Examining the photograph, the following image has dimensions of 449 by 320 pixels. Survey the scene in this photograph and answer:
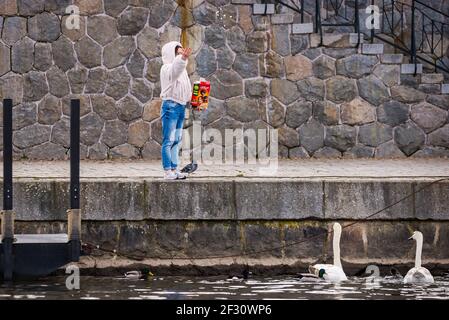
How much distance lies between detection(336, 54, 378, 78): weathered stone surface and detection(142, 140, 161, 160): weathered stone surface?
285 centimetres

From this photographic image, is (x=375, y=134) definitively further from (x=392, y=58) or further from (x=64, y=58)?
(x=64, y=58)

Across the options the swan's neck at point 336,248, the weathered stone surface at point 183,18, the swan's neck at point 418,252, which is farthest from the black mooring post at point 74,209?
the weathered stone surface at point 183,18

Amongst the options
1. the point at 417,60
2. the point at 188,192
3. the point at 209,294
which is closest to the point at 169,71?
the point at 188,192

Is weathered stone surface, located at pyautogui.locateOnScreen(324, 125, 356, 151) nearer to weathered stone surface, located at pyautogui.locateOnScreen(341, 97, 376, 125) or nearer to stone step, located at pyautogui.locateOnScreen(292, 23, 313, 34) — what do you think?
weathered stone surface, located at pyautogui.locateOnScreen(341, 97, 376, 125)

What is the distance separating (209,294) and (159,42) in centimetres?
676

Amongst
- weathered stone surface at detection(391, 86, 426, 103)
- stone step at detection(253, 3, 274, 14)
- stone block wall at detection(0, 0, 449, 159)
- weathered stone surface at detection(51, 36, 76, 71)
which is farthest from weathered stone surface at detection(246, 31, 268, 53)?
weathered stone surface at detection(51, 36, 76, 71)

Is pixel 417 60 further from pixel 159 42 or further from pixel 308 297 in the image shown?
pixel 308 297

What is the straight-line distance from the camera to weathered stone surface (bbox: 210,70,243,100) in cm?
2655

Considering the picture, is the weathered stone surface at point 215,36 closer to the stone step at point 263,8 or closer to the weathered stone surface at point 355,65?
the stone step at point 263,8

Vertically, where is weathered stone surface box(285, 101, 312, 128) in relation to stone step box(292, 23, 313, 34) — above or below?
below

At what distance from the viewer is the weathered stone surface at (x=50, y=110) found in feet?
87.2

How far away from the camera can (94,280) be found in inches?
864

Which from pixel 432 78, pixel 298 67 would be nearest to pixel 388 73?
pixel 432 78

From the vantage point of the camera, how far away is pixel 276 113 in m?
26.6
